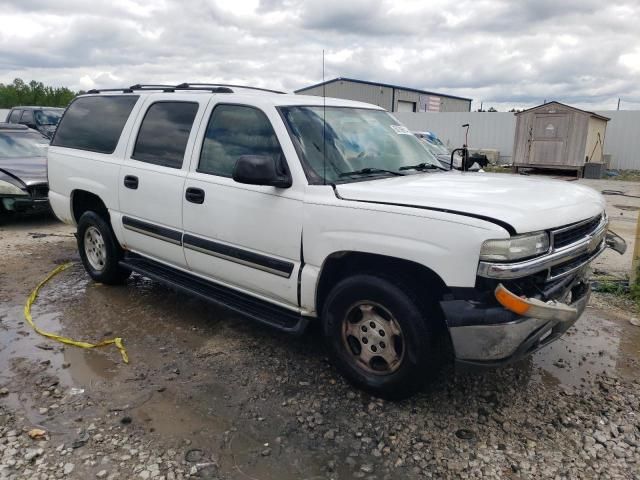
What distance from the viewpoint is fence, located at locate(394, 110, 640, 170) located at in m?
20.1

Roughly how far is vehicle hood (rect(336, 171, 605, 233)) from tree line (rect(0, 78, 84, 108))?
5222 cm

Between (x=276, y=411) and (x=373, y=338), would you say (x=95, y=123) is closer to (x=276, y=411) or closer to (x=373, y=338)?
(x=276, y=411)

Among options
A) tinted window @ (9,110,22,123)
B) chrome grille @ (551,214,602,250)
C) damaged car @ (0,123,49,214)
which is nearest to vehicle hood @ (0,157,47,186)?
damaged car @ (0,123,49,214)

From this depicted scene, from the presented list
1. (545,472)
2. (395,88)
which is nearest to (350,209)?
(545,472)

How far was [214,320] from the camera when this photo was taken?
4.62 meters

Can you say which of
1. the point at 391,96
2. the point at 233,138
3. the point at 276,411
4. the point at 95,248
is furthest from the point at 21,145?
the point at 391,96

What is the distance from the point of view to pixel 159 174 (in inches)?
170

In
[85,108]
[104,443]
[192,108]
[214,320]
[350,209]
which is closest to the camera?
[104,443]

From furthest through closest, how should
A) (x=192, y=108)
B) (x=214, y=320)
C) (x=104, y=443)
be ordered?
(x=214, y=320) → (x=192, y=108) → (x=104, y=443)

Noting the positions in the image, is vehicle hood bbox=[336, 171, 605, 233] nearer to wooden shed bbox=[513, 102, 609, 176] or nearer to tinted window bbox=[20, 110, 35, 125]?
wooden shed bbox=[513, 102, 609, 176]

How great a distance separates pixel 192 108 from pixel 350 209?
1.85 metres

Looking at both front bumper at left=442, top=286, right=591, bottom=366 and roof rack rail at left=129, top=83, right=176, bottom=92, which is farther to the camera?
roof rack rail at left=129, top=83, right=176, bottom=92

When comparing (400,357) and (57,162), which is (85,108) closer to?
(57,162)

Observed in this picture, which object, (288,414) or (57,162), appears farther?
(57,162)
